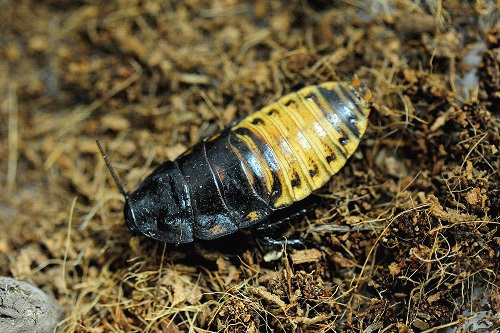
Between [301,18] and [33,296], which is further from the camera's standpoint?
[301,18]

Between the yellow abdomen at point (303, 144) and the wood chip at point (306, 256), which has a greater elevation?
the yellow abdomen at point (303, 144)

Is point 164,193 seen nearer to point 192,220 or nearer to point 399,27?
point 192,220

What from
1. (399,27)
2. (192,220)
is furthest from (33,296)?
(399,27)

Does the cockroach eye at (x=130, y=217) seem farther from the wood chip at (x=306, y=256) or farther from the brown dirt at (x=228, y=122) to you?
the wood chip at (x=306, y=256)

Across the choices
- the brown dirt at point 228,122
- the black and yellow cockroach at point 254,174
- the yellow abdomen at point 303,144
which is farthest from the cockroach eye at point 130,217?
the yellow abdomen at point 303,144

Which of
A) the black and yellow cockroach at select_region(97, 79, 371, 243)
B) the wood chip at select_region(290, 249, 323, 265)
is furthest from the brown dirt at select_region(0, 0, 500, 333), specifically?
the black and yellow cockroach at select_region(97, 79, 371, 243)

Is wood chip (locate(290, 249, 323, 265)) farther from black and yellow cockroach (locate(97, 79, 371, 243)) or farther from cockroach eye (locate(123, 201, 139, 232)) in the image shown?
cockroach eye (locate(123, 201, 139, 232))

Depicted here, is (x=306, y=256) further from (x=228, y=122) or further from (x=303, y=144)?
(x=228, y=122)
